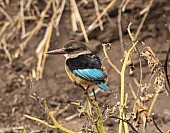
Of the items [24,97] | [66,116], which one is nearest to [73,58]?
[66,116]

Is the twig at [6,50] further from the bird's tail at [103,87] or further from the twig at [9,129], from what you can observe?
the bird's tail at [103,87]

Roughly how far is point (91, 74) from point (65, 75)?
2.39 m

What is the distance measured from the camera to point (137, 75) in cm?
499

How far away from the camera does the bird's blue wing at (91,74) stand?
2742 millimetres

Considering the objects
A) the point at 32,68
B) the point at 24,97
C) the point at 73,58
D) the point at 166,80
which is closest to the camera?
the point at 166,80

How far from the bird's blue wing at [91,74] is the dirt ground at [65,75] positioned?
154cm

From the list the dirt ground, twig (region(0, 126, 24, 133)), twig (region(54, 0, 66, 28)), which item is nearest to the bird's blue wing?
the dirt ground

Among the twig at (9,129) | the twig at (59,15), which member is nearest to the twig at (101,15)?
the twig at (59,15)

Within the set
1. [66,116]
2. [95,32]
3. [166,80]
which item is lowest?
[66,116]

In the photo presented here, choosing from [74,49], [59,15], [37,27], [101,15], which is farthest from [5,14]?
[74,49]

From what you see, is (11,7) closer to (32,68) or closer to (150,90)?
(32,68)

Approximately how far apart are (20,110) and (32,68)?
0.65 m

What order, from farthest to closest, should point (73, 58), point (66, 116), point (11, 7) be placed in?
point (11, 7) < point (66, 116) < point (73, 58)

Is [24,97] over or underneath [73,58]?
underneath
